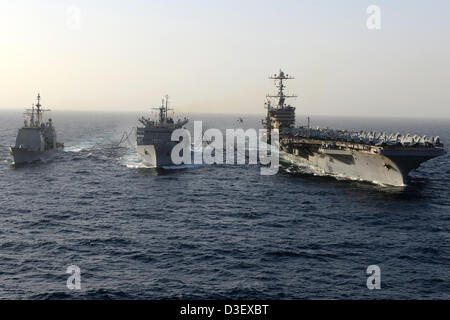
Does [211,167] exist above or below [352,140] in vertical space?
below

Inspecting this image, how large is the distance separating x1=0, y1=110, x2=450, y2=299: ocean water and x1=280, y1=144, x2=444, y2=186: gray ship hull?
2073 mm

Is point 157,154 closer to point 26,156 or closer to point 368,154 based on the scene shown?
point 26,156

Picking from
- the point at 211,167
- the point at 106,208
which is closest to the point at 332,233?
the point at 106,208

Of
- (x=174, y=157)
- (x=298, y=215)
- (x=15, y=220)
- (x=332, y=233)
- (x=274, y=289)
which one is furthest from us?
(x=174, y=157)

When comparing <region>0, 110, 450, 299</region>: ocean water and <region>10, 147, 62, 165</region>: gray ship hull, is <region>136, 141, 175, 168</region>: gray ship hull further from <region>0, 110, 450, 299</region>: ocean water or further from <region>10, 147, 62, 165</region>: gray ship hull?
<region>10, 147, 62, 165</region>: gray ship hull

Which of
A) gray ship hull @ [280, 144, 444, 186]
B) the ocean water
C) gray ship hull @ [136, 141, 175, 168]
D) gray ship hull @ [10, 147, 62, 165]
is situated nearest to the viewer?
the ocean water

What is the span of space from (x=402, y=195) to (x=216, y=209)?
2110 cm

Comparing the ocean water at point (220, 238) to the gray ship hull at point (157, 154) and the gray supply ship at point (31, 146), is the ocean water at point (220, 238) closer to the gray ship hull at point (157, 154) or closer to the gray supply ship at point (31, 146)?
the gray ship hull at point (157, 154)

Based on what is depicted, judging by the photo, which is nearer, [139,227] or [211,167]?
[139,227]

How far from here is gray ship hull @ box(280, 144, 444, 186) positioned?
44.5 m

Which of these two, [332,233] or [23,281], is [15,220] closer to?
[23,281]

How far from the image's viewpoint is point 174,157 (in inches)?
2581

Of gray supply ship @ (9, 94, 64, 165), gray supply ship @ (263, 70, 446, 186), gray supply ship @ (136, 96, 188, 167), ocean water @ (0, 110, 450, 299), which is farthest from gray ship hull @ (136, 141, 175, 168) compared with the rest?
gray supply ship @ (263, 70, 446, 186)

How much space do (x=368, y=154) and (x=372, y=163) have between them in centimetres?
199
